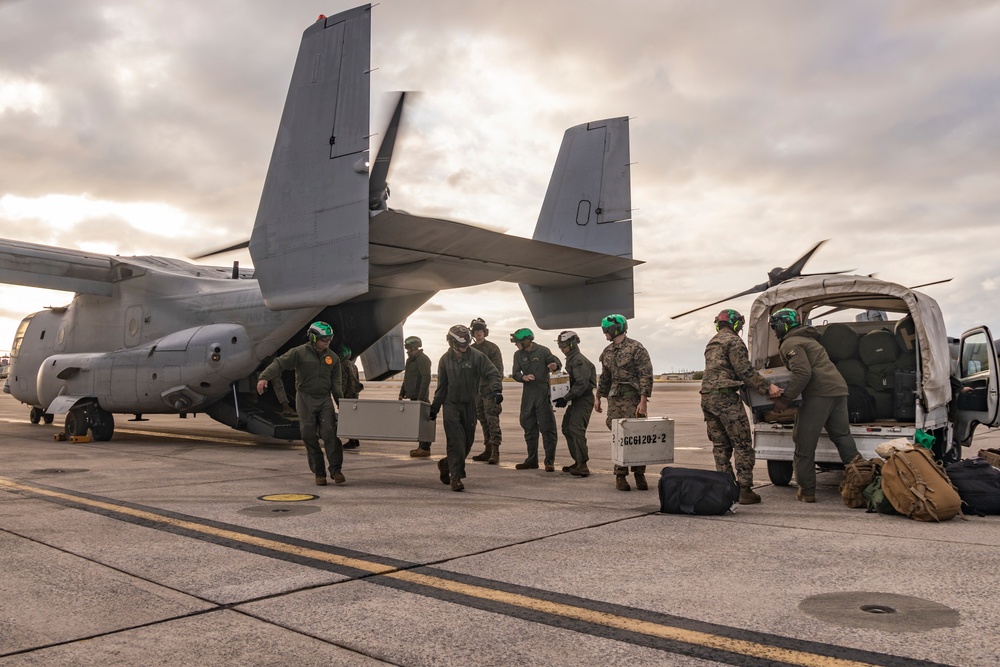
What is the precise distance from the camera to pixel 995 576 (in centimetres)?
470

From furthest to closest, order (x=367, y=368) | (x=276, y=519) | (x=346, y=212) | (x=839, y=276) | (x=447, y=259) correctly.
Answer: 1. (x=367, y=368)
2. (x=447, y=259)
3. (x=346, y=212)
4. (x=839, y=276)
5. (x=276, y=519)

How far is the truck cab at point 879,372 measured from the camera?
8.13 metres

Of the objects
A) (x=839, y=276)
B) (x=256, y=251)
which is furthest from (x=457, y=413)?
(x=839, y=276)

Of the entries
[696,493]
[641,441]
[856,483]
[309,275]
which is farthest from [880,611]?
[309,275]

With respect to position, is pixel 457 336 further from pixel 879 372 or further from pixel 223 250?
pixel 223 250

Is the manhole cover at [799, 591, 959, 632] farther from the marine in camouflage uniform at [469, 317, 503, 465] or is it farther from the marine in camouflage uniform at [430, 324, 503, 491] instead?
the marine in camouflage uniform at [469, 317, 503, 465]

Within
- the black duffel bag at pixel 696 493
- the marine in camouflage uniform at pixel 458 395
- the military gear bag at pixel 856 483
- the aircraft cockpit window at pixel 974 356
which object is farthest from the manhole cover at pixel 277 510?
the aircraft cockpit window at pixel 974 356

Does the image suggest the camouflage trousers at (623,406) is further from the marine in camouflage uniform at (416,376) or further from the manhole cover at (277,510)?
the marine in camouflage uniform at (416,376)

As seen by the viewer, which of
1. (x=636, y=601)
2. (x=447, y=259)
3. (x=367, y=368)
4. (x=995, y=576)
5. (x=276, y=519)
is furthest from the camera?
(x=367, y=368)

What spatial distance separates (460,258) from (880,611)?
23.1ft

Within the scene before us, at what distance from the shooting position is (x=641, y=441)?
8203mm

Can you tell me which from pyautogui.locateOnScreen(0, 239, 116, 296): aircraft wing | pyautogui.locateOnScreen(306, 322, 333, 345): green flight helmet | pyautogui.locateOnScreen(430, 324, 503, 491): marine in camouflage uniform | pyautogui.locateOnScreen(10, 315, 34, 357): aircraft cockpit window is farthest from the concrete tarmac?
pyautogui.locateOnScreen(10, 315, 34, 357): aircraft cockpit window

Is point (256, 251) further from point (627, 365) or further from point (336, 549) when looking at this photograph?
point (336, 549)

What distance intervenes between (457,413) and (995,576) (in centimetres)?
550
